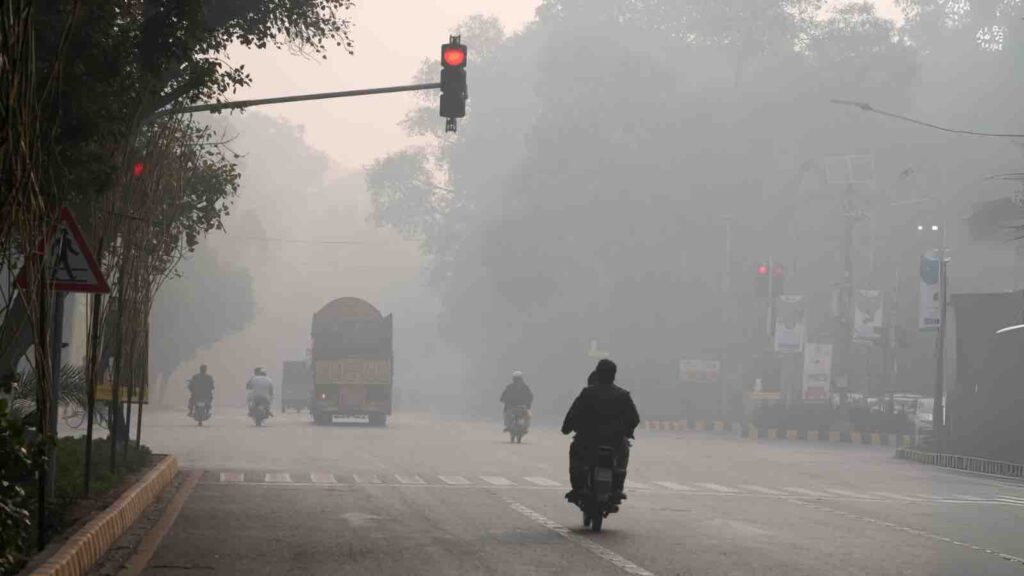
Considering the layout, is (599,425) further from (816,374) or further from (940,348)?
(816,374)

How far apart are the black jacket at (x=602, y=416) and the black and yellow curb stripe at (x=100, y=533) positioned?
14.8 ft

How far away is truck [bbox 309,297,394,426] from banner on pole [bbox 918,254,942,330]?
1764 centimetres

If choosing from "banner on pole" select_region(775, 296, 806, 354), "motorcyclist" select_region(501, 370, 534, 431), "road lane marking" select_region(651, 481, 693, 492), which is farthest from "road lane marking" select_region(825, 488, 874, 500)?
"banner on pole" select_region(775, 296, 806, 354)

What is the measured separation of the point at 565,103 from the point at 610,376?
52.3 m

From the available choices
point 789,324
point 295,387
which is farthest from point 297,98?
point 295,387

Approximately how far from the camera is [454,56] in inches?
851

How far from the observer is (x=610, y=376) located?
16.3 m

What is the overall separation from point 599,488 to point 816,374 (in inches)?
1450

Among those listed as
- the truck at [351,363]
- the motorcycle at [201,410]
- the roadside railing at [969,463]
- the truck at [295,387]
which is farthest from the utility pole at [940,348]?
the truck at [295,387]

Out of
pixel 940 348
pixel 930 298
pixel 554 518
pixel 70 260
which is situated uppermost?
pixel 930 298

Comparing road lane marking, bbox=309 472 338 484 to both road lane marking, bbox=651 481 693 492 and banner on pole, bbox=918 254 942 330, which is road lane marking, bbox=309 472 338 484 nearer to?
road lane marking, bbox=651 481 693 492

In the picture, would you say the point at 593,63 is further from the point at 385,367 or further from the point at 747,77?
the point at 385,367

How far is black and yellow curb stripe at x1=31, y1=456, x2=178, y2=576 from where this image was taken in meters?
10.7

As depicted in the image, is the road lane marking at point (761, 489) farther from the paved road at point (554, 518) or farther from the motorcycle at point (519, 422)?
the motorcycle at point (519, 422)
